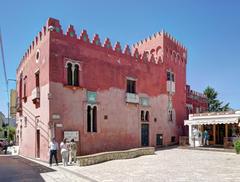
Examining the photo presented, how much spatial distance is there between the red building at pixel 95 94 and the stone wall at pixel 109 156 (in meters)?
2.92

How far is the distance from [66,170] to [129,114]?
34.0 feet

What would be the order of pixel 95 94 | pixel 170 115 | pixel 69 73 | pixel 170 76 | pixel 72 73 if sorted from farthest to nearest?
1. pixel 170 76
2. pixel 170 115
3. pixel 95 94
4. pixel 72 73
5. pixel 69 73

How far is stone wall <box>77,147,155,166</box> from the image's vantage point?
15.2 meters

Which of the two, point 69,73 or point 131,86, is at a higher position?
point 69,73

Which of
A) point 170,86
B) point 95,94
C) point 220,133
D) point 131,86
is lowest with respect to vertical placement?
point 220,133

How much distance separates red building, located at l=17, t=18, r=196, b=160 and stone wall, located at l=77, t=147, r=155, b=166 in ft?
9.58

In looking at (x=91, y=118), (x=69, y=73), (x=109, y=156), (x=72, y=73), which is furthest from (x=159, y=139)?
(x=69, y=73)

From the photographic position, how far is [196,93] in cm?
3594

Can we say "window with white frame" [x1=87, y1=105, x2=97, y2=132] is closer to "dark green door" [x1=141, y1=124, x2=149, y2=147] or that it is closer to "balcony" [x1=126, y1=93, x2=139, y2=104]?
"balcony" [x1=126, y1=93, x2=139, y2=104]

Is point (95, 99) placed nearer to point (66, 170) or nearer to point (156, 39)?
point (66, 170)

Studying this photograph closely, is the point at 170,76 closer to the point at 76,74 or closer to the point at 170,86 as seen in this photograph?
the point at 170,86

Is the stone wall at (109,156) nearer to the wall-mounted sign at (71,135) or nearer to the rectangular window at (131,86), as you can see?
the wall-mounted sign at (71,135)

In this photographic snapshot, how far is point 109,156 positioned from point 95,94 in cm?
542

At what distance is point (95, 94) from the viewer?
2097 centimetres
